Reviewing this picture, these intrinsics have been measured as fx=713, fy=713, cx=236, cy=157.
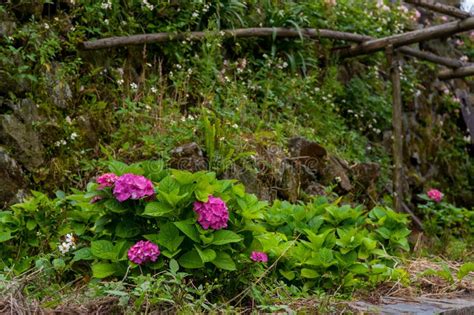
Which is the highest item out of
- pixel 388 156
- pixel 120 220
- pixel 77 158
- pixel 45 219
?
pixel 120 220

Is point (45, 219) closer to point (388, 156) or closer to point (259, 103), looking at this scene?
point (259, 103)

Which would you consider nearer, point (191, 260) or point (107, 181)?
point (191, 260)

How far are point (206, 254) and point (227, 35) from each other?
4143 millimetres

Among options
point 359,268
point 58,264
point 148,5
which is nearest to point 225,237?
point 58,264

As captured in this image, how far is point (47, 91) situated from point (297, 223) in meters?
2.19

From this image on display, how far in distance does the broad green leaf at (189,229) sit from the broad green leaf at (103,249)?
0.33 meters

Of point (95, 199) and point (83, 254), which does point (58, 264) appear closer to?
point (83, 254)

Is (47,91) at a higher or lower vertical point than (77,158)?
higher

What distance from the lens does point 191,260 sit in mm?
3057

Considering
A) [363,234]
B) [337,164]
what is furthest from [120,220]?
[337,164]

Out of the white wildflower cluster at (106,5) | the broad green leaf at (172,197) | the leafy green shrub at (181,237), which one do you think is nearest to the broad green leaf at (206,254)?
the leafy green shrub at (181,237)

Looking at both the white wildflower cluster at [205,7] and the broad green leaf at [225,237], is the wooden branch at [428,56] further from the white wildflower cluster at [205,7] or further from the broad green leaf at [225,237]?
the broad green leaf at [225,237]

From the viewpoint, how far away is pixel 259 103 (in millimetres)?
6930

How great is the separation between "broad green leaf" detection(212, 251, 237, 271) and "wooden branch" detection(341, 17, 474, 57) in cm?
529
